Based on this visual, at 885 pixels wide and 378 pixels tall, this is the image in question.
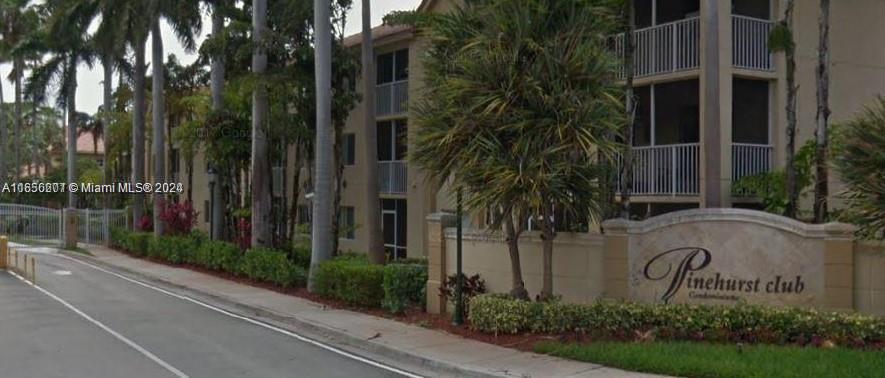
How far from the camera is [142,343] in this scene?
14570mm

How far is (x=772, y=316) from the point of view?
1228cm

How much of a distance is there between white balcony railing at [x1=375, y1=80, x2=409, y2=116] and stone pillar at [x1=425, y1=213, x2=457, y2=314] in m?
13.4

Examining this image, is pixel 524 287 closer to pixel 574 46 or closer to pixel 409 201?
pixel 574 46

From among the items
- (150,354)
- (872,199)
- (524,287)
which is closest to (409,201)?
(524,287)

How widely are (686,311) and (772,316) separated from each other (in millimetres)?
1168

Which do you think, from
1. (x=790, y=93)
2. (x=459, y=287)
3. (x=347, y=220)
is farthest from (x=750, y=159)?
(x=347, y=220)

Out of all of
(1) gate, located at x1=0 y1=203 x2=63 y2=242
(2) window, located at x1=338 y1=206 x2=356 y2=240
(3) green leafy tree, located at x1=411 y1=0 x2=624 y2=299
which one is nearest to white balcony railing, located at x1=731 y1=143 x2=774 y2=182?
(3) green leafy tree, located at x1=411 y1=0 x2=624 y2=299

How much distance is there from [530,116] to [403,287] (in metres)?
5.36

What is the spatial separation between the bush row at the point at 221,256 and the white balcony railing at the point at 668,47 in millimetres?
9722

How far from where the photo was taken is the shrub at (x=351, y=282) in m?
18.2

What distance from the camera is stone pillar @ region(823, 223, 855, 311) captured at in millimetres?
12406

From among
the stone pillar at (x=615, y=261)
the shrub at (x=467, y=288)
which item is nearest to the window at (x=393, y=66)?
the shrub at (x=467, y=288)

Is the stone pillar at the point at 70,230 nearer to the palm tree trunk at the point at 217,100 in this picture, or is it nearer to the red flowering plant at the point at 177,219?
the red flowering plant at the point at 177,219

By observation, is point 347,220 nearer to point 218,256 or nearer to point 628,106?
point 218,256
